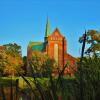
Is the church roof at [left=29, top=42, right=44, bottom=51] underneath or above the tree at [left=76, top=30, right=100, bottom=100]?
above

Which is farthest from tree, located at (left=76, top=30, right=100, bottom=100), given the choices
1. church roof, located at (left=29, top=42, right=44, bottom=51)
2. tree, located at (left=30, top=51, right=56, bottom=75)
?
church roof, located at (left=29, top=42, right=44, bottom=51)

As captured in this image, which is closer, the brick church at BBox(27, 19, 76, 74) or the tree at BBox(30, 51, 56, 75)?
the tree at BBox(30, 51, 56, 75)

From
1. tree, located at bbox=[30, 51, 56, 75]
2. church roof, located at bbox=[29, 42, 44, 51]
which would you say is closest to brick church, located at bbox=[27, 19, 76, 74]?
church roof, located at bbox=[29, 42, 44, 51]

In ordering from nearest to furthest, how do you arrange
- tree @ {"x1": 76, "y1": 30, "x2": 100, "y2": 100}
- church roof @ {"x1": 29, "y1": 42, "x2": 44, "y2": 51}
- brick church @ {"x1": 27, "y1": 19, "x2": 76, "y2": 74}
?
tree @ {"x1": 76, "y1": 30, "x2": 100, "y2": 100}
brick church @ {"x1": 27, "y1": 19, "x2": 76, "y2": 74}
church roof @ {"x1": 29, "y1": 42, "x2": 44, "y2": 51}

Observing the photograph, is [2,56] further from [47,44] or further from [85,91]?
[85,91]

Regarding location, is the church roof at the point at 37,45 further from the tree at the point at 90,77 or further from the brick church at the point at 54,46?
the tree at the point at 90,77

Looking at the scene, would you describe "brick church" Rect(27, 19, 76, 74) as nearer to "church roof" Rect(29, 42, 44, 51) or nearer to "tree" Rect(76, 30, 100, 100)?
"church roof" Rect(29, 42, 44, 51)

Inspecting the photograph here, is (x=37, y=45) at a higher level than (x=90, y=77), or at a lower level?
higher

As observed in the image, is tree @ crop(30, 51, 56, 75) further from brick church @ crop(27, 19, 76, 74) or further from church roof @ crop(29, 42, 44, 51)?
church roof @ crop(29, 42, 44, 51)

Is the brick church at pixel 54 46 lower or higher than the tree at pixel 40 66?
higher

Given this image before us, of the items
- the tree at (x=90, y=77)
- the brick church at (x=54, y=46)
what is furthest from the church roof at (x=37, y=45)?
the tree at (x=90, y=77)

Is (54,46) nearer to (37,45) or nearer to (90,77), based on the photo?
(37,45)

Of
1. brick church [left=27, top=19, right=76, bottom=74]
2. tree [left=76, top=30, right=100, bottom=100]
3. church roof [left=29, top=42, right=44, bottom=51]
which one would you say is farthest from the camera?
church roof [left=29, top=42, right=44, bottom=51]

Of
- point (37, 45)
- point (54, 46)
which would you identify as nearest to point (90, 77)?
point (54, 46)
